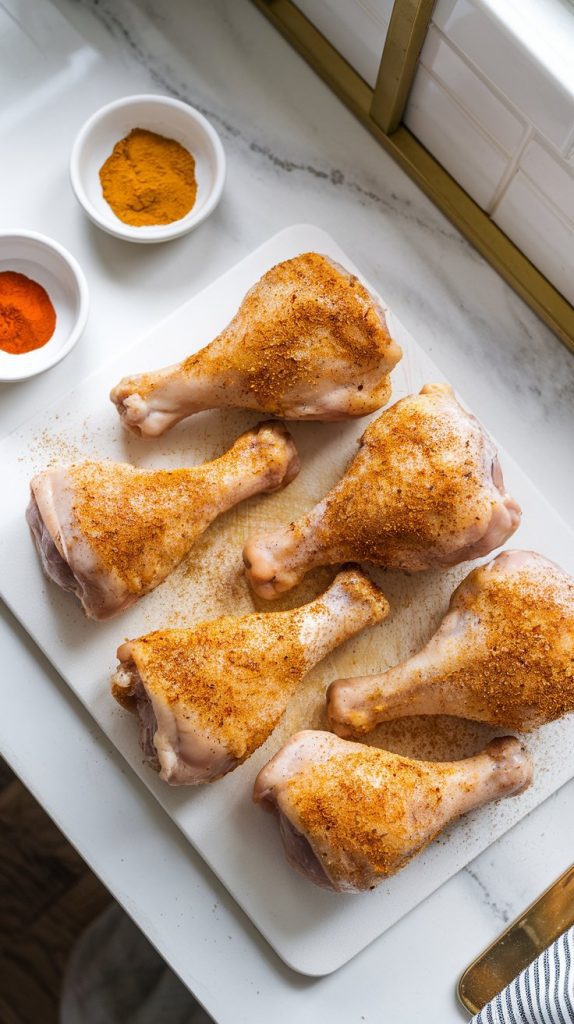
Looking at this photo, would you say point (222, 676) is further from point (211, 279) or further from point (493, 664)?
point (211, 279)

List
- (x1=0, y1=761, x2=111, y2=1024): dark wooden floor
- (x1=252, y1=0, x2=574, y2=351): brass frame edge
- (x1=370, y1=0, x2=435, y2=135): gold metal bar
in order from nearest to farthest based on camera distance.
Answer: (x1=370, y1=0, x2=435, y2=135): gold metal bar, (x1=252, y1=0, x2=574, y2=351): brass frame edge, (x1=0, y1=761, x2=111, y2=1024): dark wooden floor

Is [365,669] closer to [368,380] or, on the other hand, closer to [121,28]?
[368,380]

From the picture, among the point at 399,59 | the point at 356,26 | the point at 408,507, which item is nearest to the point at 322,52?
the point at 356,26

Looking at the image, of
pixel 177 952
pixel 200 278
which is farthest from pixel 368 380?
pixel 177 952

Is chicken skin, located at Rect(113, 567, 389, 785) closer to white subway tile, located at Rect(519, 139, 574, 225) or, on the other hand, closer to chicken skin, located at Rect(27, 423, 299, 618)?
chicken skin, located at Rect(27, 423, 299, 618)

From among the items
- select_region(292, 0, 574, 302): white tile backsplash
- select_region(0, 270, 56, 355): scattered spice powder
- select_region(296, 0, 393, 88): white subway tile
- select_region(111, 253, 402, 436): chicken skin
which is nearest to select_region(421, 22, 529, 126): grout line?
select_region(292, 0, 574, 302): white tile backsplash

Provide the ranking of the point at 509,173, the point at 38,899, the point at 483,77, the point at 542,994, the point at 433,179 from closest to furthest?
the point at 542,994 < the point at 483,77 < the point at 509,173 < the point at 433,179 < the point at 38,899
